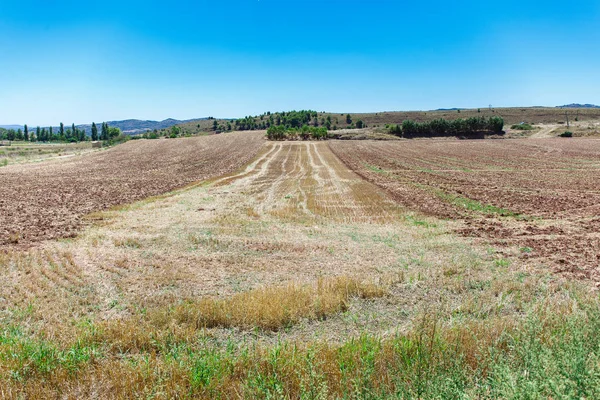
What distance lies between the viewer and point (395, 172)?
122 ft

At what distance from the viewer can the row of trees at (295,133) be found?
348 ft

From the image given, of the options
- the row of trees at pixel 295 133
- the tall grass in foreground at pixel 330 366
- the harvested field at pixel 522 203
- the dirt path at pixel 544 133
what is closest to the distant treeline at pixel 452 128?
the dirt path at pixel 544 133

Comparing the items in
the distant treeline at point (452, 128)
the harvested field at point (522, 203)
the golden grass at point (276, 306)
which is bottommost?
the golden grass at point (276, 306)

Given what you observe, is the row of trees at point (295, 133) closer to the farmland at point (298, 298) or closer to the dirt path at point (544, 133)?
the dirt path at point (544, 133)

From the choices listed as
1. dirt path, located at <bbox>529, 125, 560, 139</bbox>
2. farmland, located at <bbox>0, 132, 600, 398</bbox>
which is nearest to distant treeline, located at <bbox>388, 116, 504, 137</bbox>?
dirt path, located at <bbox>529, 125, 560, 139</bbox>

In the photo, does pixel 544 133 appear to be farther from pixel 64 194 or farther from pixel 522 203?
pixel 64 194

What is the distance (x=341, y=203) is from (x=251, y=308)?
49.0 feet

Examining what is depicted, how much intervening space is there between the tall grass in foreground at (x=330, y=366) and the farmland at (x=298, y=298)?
34 millimetres

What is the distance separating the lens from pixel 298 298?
8.36 metres

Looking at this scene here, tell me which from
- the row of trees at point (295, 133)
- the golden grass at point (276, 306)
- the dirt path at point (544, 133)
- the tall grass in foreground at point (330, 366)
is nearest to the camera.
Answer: the tall grass in foreground at point (330, 366)

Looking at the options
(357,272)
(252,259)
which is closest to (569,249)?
(357,272)

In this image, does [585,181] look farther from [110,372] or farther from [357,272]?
[110,372]

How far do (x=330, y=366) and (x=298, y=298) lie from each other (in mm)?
2870

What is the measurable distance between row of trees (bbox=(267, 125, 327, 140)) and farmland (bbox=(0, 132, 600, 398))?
281 ft
